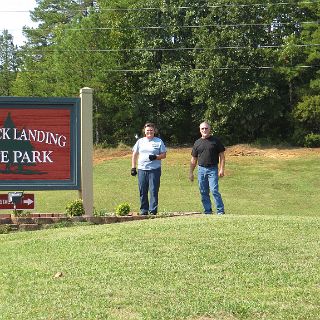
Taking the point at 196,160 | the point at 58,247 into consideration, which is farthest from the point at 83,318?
the point at 196,160

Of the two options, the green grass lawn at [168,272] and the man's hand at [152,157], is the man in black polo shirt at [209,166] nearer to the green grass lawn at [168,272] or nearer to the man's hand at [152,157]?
the man's hand at [152,157]

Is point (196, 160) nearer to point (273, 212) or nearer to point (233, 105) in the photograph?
point (273, 212)

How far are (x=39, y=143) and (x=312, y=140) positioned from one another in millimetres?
27476

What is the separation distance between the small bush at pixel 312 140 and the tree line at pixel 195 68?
63 millimetres

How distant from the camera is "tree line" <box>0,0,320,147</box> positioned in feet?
124

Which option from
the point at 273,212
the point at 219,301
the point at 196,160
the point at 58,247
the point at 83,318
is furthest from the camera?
the point at 273,212

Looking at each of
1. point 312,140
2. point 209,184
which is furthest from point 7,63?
point 209,184

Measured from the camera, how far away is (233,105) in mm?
37156

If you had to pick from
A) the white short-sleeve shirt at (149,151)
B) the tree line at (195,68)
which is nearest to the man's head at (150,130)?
the white short-sleeve shirt at (149,151)

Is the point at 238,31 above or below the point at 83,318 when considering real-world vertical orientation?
above

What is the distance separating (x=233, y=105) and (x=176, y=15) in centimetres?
705

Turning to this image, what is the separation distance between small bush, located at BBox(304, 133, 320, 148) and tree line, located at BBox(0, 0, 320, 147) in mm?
63

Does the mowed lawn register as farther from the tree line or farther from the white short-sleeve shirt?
the tree line

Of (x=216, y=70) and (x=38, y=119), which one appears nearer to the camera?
(x=38, y=119)
